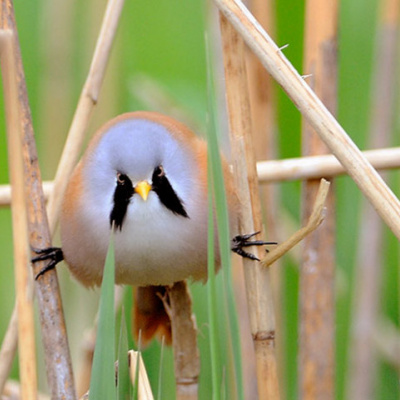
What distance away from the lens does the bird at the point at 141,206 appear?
138 cm

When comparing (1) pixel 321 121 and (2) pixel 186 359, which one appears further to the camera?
(2) pixel 186 359

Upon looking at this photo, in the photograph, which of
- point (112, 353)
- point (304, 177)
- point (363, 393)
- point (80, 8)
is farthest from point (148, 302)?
point (80, 8)

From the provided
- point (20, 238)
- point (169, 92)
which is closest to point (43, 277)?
point (20, 238)

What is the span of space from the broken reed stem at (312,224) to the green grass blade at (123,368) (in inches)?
10.0

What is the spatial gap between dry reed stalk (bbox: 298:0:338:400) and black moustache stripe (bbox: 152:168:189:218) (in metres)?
0.25

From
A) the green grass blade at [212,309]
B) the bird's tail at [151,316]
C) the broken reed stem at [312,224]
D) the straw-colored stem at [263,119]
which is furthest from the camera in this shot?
the straw-colored stem at [263,119]

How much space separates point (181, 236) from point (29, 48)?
2.71ft

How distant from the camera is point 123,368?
42.8 inches

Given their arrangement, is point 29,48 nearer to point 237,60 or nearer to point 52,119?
point 52,119

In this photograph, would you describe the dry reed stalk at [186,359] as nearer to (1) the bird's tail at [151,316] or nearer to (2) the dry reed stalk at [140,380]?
(1) the bird's tail at [151,316]

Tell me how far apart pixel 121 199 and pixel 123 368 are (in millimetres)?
362

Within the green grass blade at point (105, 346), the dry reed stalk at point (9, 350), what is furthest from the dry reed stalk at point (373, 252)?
the green grass blade at point (105, 346)

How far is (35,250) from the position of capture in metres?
1.36

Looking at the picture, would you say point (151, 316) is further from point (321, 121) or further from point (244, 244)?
point (321, 121)
